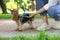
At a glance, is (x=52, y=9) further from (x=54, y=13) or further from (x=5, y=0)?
(x=5, y=0)

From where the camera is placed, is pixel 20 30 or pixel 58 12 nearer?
pixel 58 12

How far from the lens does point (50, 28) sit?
781 centimetres

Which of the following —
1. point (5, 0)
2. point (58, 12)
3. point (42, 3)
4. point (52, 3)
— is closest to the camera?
point (58, 12)

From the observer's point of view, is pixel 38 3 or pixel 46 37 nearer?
pixel 46 37

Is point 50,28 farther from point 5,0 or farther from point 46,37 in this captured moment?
point 5,0

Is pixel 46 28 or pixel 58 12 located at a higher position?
pixel 58 12

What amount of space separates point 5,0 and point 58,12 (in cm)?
1155

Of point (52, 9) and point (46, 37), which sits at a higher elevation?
point (52, 9)

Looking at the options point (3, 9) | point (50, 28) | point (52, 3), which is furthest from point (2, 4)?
point (52, 3)

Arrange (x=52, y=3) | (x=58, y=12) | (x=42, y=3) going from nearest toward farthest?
(x=58, y=12)
(x=52, y=3)
(x=42, y=3)

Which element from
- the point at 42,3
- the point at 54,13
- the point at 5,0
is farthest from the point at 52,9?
the point at 5,0

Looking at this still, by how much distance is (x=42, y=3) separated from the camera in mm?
7062

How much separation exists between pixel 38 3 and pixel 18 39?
10.9 feet

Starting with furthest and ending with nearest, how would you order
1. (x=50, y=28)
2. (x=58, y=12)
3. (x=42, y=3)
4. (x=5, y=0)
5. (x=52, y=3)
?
(x=5, y=0) < (x=50, y=28) < (x=42, y=3) < (x=52, y=3) < (x=58, y=12)
